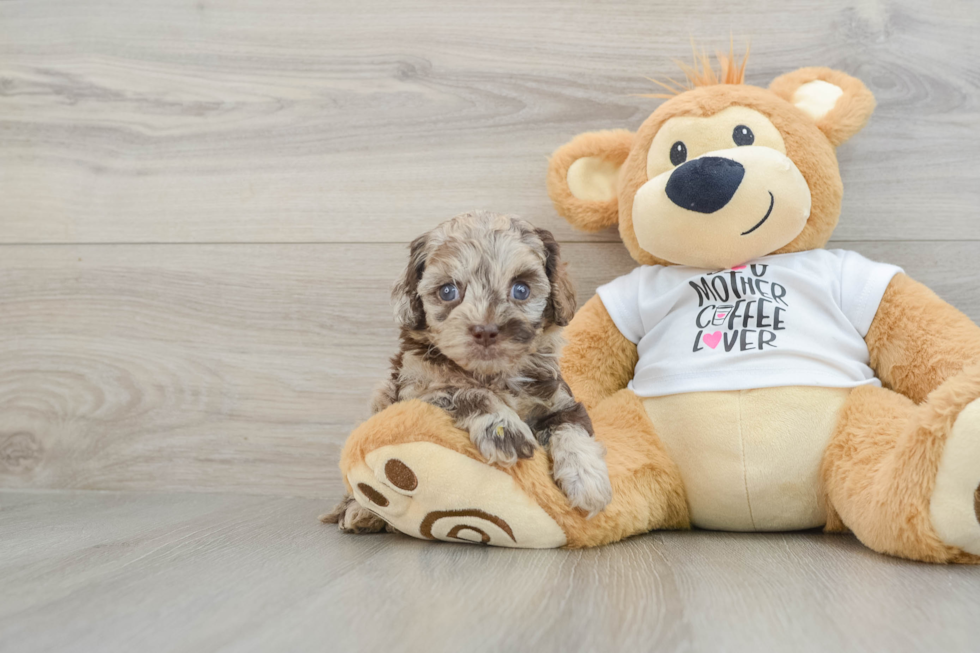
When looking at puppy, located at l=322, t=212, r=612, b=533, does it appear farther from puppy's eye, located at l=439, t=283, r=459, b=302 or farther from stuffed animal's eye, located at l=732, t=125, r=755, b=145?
stuffed animal's eye, located at l=732, t=125, r=755, b=145

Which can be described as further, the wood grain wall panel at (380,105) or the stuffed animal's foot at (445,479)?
the wood grain wall panel at (380,105)

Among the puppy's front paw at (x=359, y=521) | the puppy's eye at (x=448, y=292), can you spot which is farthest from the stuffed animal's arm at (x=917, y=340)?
the puppy's front paw at (x=359, y=521)

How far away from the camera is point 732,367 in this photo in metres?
1.47

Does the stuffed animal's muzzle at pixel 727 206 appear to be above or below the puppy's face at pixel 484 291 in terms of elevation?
above

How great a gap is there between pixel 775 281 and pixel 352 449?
0.94 metres

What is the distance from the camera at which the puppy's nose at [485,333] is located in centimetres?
121

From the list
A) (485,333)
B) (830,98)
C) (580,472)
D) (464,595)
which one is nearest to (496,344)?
(485,333)

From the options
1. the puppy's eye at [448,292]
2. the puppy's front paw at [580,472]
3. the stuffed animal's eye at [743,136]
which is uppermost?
the stuffed animal's eye at [743,136]

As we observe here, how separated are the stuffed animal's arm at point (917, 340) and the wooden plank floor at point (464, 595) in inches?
14.4

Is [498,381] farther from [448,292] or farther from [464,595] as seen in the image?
[464,595]

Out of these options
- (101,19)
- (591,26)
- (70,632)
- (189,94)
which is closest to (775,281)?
(591,26)

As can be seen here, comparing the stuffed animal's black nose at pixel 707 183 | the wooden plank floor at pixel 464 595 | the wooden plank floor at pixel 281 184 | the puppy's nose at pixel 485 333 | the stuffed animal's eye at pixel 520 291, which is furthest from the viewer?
the wooden plank floor at pixel 281 184

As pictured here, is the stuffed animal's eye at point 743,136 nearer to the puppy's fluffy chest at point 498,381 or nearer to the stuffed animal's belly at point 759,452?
the stuffed animal's belly at point 759,452

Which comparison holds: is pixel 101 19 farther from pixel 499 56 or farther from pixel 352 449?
pixel 352 449
